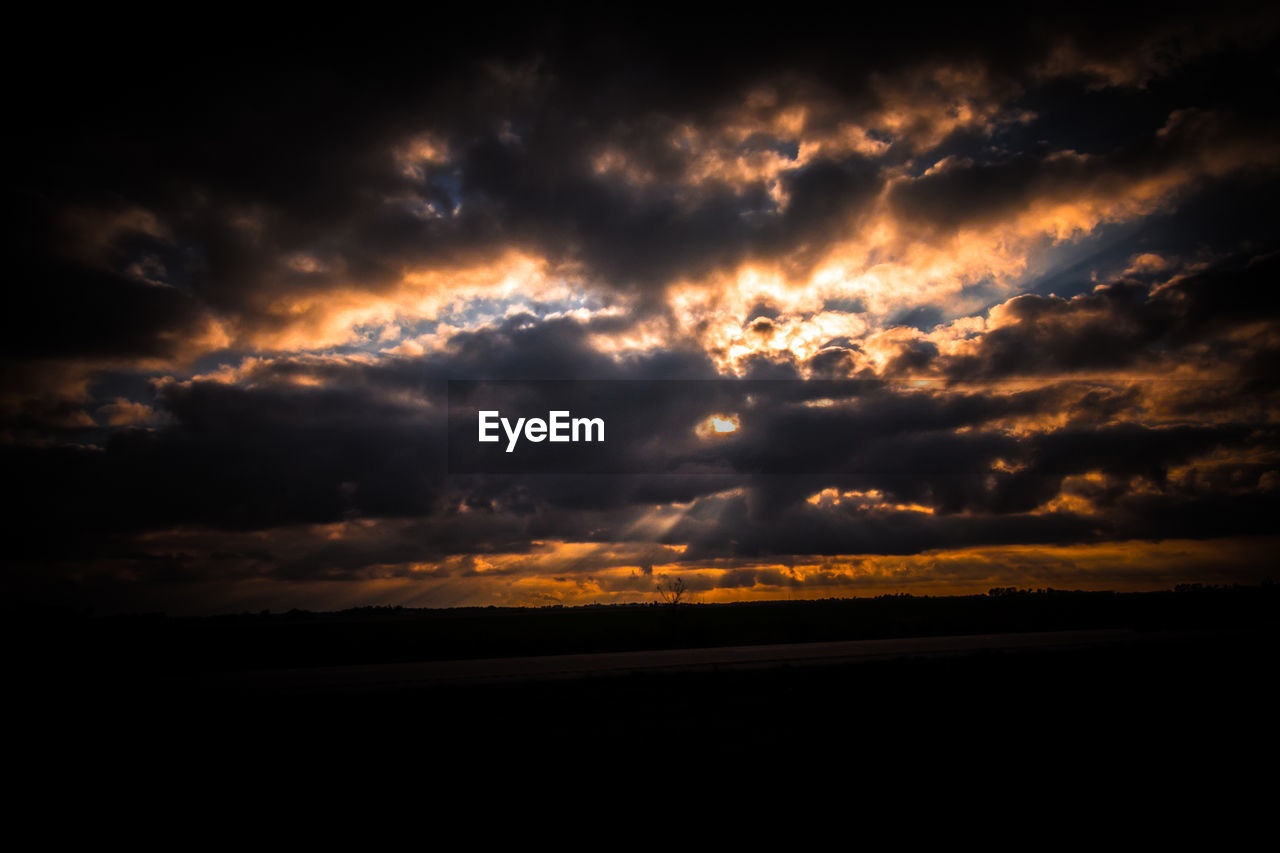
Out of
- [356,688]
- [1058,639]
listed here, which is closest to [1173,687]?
[1058,639]

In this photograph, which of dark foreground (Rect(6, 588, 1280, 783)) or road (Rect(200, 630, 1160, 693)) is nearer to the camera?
dark foreground (Rect(6, 588, 1280, 783))

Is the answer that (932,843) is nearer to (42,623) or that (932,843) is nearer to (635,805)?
(635,805)

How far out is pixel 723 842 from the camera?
283 inches

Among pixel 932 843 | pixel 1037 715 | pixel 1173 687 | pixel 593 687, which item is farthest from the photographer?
pixel 593 687

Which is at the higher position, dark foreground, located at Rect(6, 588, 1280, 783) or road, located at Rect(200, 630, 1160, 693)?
dark foreground, located at Rect(6, 588, 1280, 783)

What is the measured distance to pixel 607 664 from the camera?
72.8ft

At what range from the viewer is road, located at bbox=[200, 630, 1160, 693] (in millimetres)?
19094

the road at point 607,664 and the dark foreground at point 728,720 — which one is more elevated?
the dark foreground at point 728,720

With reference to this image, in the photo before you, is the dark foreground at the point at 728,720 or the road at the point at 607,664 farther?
the road at the point at 607,664

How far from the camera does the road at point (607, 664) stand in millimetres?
19094

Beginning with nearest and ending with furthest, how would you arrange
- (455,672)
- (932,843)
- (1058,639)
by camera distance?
(932,843)
(455,672)
(1058,639)

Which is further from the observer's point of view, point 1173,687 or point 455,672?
point 455,672

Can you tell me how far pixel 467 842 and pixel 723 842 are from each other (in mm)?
3321

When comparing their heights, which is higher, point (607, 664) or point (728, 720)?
point (728, 720)
